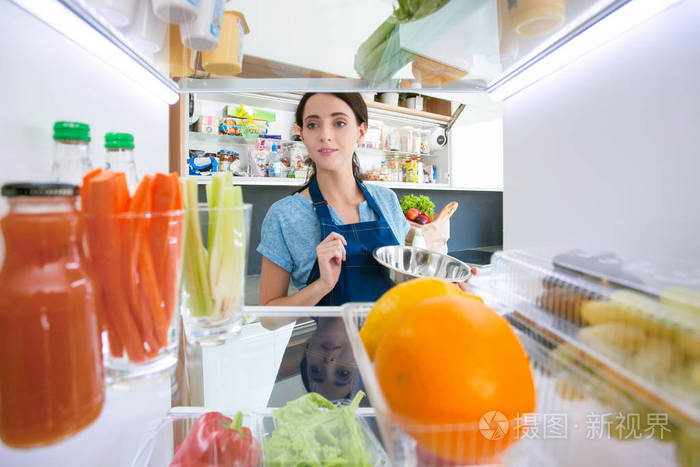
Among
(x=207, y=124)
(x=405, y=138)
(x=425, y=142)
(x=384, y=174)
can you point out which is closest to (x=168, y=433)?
→ (x=207, y=124)

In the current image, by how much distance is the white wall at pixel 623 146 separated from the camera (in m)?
0.42

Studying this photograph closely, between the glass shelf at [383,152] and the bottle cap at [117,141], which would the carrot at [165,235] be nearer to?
the bottle cap at [117,141]

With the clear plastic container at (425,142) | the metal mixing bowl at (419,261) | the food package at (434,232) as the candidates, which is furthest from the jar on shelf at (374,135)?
the metal mixing bowl at (419,261)

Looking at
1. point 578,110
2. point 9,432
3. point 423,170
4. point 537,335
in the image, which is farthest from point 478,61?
point 423,170

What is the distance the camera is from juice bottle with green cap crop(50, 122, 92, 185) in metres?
0.27

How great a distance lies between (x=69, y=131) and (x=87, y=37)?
0.21 m

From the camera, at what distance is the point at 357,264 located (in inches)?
44.3

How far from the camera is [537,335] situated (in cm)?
35

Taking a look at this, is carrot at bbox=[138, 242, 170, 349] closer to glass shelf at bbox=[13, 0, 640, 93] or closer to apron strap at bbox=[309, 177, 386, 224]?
glass shelf at bbox=[13, 0, 640, 93]

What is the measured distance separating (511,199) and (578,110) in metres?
0.21

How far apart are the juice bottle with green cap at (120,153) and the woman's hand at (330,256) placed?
0.59 m

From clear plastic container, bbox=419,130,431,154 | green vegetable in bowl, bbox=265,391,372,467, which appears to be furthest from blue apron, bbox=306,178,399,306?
clear plastic container, bbox=419,130,431,154

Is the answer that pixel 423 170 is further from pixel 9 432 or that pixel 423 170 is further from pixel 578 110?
pixel 9 432

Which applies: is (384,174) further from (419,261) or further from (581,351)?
(581,351)
